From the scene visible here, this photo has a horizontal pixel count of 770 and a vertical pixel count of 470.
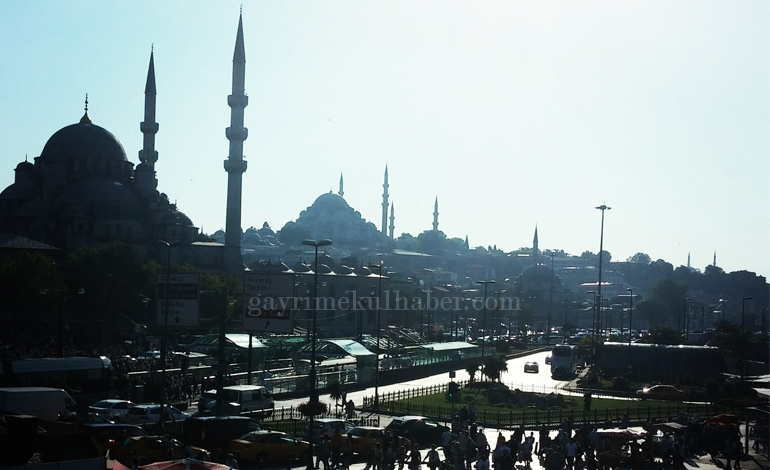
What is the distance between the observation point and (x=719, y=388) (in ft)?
132

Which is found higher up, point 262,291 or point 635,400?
point 262,291

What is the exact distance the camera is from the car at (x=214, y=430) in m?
23.0

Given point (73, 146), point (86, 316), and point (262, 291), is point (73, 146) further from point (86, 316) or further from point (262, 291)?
point (262, 291)

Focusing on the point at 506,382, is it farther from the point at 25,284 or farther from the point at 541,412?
the point at 25,284

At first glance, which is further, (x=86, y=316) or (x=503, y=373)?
(x=86, y=316)

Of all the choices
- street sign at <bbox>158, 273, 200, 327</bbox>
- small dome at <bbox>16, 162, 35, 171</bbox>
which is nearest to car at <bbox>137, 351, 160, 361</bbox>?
street sign at <bbox>158, 273, 200, 327</bbox>

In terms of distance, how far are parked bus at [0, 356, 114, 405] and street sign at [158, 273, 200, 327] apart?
18.9ft

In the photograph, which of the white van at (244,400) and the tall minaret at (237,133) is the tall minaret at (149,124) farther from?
the white van at (244,400)

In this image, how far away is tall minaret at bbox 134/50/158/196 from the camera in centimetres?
8475

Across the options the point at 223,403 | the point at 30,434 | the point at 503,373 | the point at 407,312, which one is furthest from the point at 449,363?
the point at 30,434

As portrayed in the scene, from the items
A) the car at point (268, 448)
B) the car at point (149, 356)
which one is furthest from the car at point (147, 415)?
the car at point (149, 356)

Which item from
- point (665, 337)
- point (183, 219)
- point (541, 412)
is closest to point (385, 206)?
point (183, 219)

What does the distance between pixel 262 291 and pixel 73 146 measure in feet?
200

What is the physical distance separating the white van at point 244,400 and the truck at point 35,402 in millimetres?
5201
